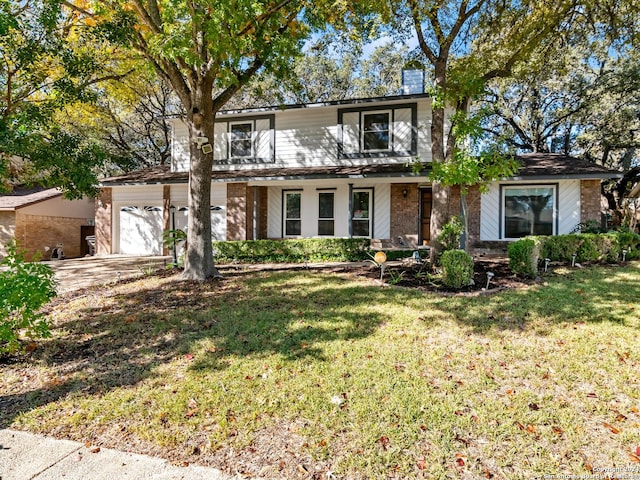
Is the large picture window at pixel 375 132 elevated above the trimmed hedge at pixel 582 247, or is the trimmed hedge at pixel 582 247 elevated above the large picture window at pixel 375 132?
the large picture window at pixel 375 132

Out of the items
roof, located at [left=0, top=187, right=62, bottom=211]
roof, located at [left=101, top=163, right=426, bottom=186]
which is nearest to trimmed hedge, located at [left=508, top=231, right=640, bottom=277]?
roof, located at [left=101, top=163, right=426, bottom=186]

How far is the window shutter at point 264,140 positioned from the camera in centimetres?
1557

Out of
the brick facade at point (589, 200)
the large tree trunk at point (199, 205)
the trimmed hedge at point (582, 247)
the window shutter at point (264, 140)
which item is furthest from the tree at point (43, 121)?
the brick facade at point (589, 200)

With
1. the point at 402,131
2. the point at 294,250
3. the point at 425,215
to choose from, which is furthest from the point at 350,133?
the point at 294,250

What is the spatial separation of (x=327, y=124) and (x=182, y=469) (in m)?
13.9

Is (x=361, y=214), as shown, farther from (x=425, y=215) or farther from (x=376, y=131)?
(x=376, y=131)

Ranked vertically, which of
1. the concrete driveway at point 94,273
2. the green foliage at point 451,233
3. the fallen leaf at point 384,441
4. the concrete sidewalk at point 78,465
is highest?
the green foliage at point 451,233

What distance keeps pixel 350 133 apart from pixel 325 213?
3.34 metres

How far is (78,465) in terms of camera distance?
288 cm

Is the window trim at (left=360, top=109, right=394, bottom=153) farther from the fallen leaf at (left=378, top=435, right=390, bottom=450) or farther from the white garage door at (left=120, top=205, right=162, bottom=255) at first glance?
the fallen leaf at (left=378, top=435, right=390, bottom=450)

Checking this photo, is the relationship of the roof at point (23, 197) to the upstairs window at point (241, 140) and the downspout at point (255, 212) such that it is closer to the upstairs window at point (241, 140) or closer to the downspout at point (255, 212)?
the upstairs window at point (241, 140)

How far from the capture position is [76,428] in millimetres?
3355

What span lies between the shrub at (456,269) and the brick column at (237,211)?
9.25 m

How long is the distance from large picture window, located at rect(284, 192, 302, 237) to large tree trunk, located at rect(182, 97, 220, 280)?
7.19 metres
